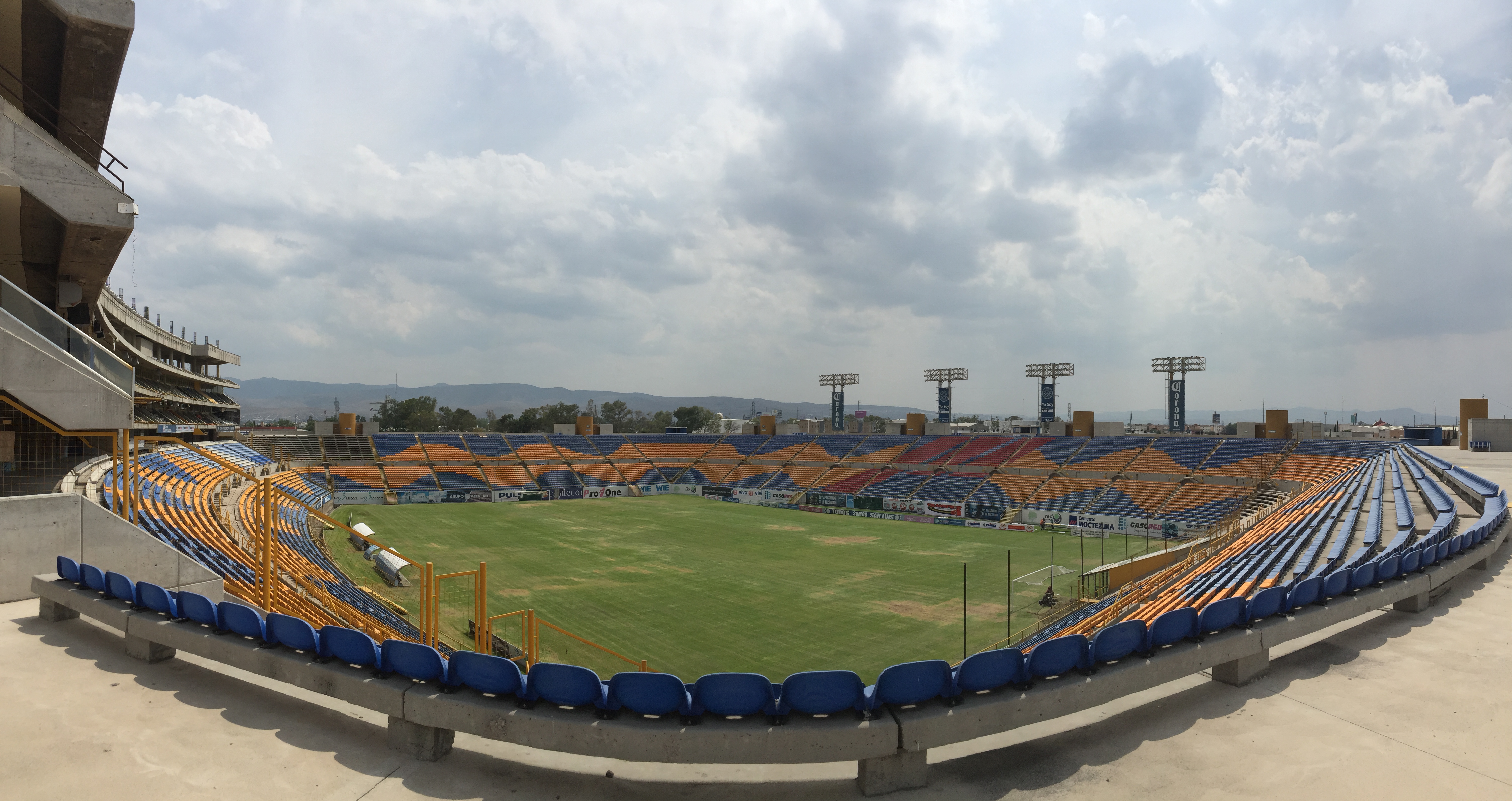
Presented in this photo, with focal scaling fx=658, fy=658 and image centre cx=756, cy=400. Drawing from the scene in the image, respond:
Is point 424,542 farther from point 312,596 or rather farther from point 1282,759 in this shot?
point 1282,759

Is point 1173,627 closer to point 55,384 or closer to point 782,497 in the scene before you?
point 55,384

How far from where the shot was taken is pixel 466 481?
6244cm

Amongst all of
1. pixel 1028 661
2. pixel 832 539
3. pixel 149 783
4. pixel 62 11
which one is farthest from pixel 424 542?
pixel 1028 661

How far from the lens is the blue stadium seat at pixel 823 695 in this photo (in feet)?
18.3

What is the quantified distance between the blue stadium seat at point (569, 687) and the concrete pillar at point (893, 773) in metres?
2.28

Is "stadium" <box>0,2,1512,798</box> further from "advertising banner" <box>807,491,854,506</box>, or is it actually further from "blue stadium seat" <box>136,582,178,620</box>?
"advertising banner" <box>807,491,854,506</box>

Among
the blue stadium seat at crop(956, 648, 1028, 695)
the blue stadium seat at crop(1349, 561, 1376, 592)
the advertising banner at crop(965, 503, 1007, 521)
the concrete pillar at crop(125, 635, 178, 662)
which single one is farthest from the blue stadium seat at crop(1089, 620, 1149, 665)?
the advertising banner at crop(965, 503, 1007, 521)

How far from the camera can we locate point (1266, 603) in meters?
7.58

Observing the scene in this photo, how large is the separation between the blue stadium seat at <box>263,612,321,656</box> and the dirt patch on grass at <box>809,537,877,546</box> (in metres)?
35.4

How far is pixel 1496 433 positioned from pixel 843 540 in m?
43.7

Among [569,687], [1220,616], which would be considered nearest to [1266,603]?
[1220,616]

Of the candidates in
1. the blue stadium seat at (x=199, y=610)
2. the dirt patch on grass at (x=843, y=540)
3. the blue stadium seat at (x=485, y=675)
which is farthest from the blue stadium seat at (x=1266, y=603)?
the dirt patch on grass at (x=843, y=540)

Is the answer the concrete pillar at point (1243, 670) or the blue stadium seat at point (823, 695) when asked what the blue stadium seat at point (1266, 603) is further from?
the blue stadium seat at point (823, 695)

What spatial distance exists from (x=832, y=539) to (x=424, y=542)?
81.2ft
